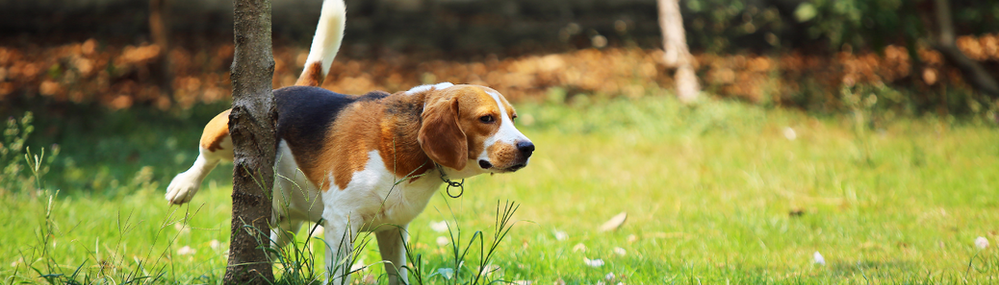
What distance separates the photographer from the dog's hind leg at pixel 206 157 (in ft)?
8.64

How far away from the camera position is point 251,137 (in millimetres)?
2240

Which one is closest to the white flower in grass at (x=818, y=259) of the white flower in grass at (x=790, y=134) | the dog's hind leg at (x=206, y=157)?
the dog's hind leg at (x=206, y=157)

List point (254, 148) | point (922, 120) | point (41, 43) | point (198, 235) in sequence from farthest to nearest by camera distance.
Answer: point (41, 43)
point (922, 120)
point (198, 235)
point (254, 148)

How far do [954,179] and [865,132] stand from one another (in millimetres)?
1601

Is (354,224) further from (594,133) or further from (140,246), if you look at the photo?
(594,133)

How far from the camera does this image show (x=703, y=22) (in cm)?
1039

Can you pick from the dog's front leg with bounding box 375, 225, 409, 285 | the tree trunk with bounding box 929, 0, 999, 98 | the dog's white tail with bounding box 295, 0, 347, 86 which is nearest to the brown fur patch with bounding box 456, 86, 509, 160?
the dog's front leg with bounding box 375, 225, 409, 285

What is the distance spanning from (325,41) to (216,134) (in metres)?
0.59

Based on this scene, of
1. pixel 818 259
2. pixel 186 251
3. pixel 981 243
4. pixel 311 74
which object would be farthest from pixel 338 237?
pixel 981 243

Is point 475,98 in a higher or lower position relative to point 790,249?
higher

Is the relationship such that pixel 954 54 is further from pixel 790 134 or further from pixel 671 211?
pixel 671 211

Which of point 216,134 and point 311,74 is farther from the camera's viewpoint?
point 311,74

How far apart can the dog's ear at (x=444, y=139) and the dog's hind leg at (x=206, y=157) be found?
34.8 inches

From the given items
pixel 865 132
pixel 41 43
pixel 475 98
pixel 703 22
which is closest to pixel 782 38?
pixel 703 22
